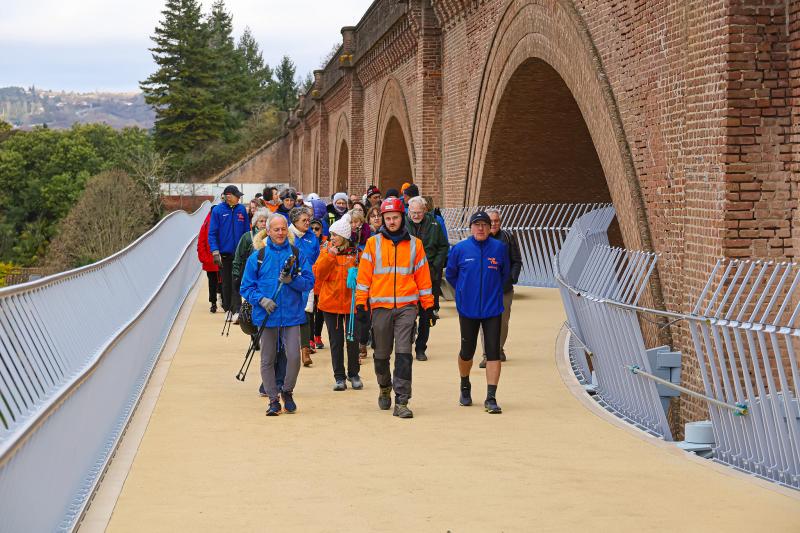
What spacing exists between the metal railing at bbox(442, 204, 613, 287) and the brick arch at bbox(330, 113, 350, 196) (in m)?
17.1

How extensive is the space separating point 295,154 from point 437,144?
4521cm

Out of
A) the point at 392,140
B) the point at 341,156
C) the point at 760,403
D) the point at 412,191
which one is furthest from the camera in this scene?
the point at 341,156

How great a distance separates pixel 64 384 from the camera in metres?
6.44

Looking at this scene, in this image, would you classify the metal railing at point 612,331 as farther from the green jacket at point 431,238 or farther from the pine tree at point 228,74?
the pine tree at point 228,74

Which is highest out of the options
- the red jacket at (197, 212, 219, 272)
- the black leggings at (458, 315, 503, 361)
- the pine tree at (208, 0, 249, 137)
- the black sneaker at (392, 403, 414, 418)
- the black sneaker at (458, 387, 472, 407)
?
the black leggings at (458, 315, 503, 361)

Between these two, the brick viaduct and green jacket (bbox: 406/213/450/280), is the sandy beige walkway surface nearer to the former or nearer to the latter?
the brick viaduct

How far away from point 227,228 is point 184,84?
78685 millimetres

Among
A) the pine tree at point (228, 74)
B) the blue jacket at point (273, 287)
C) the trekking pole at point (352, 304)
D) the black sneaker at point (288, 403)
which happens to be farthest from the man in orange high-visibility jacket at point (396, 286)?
the pine tree at point (228, 74)

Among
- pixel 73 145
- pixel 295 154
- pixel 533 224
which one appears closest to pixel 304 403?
pixel 533 224

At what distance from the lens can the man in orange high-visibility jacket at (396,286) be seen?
913 cm

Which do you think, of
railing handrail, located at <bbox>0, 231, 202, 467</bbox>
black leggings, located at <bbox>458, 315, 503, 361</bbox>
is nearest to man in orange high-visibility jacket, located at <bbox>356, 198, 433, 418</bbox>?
black leggings, located at <bbox>458, 315, 503, 361</bbox>

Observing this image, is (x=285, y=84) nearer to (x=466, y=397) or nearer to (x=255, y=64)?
(x=255, y=64)

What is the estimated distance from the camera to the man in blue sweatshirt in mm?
15203

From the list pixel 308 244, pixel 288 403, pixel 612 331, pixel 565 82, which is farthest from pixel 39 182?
pixel 612 331
